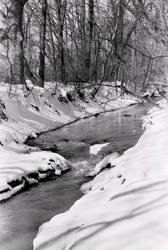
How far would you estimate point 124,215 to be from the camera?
17.7 ft

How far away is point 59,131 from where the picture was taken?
1702 centimetres

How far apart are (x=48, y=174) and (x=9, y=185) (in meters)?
1.42

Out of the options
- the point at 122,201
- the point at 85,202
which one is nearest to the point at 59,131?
the point at 85,202

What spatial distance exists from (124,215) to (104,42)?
7652 millimetres

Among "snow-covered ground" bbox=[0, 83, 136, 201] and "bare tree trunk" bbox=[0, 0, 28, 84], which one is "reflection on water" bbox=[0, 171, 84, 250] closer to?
"snow-covered ground" bbox=[0, 83, 136, 201]

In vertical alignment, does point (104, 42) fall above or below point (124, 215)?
above

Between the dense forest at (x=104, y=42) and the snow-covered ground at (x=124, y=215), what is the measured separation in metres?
1.42

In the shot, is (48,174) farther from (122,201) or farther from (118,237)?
(118,237)

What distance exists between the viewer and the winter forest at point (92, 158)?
5.39m

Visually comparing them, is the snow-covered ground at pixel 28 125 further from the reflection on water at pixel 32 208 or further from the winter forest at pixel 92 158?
the reflection on water at pixel 32 208

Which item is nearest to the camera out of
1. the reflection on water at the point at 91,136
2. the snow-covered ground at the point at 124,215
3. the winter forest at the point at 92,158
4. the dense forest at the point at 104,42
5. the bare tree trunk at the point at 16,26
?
the snow-covered ground at the point at 124,215

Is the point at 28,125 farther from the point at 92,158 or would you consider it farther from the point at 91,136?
the point at 92,158

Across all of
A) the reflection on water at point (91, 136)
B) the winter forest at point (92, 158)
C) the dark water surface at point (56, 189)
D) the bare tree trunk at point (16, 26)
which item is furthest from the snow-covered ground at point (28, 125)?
the bare tree trunk at point (16, 26)

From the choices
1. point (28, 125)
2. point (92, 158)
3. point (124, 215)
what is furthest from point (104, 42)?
Answer: point (124, 215)
